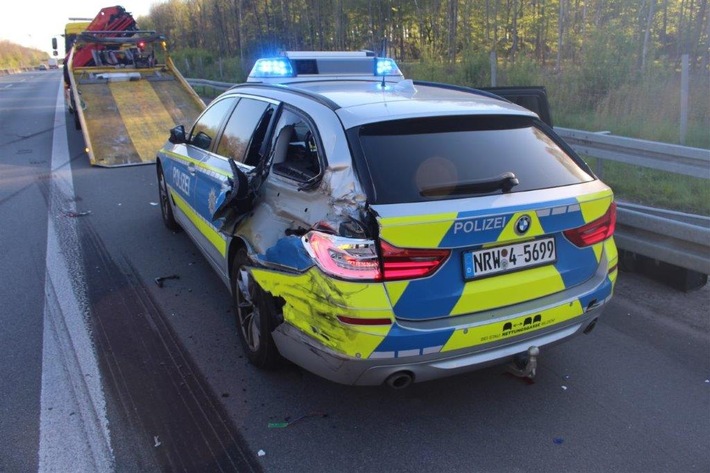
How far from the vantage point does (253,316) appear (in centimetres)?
351

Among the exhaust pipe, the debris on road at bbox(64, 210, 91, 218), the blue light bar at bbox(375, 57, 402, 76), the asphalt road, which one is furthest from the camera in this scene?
the debris on road at bbox(64, 210, 91, 218)

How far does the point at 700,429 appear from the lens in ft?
9.62

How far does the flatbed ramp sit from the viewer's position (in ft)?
36.7

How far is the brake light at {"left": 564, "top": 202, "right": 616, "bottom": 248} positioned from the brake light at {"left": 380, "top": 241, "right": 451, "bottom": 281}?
81 cm

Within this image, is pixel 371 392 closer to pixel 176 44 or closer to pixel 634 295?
pixel 634 295

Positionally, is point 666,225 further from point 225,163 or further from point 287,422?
point 225,163

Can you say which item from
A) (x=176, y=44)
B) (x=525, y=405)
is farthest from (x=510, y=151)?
(x=176, y=44)

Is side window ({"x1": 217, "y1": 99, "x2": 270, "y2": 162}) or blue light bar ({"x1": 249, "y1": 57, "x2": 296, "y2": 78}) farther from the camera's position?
blue light bar ({"x1": 249, "y1": 57, "x2": 296, "y2": 78})

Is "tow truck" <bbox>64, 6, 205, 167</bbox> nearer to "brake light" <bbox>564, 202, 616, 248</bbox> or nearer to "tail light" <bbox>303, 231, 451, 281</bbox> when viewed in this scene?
"tail light" <bbox>303, 231, 451, 281</bbox>

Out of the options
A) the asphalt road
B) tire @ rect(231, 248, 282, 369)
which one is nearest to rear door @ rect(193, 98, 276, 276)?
tire @ rect(231, 248, 282, 369)

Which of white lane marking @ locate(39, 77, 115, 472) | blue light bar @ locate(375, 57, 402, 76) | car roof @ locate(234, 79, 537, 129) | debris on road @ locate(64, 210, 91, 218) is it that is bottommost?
white lane marking @ locate(39, 77, 115, 472)

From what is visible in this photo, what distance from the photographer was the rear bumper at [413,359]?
2621mm

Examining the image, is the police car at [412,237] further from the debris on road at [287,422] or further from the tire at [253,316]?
the debris on road at [287,422]

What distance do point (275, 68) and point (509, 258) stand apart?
10.5 ft
